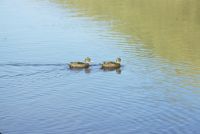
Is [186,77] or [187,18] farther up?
[187,18]

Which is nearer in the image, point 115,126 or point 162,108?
point 115,126

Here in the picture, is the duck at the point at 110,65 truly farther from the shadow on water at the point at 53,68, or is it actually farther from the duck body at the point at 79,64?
the duck body at the point at 79,64

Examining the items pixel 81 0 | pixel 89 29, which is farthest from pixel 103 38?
pixel 81 0

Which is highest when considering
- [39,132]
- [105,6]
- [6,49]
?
[105,6]

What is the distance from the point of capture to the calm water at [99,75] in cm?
2480

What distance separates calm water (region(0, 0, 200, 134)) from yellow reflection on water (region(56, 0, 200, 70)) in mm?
96

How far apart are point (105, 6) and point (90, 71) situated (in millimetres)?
34157

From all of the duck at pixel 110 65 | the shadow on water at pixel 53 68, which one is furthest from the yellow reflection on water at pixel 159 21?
the shadow on water at pixel 53 68

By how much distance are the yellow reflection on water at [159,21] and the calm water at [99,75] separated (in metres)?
0.10

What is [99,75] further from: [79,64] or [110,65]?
[79,64]

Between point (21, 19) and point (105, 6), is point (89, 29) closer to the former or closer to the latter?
point (21, 19)

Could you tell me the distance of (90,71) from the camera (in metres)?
34.1

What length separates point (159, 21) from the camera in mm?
55625

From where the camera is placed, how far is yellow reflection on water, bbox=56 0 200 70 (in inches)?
1621
